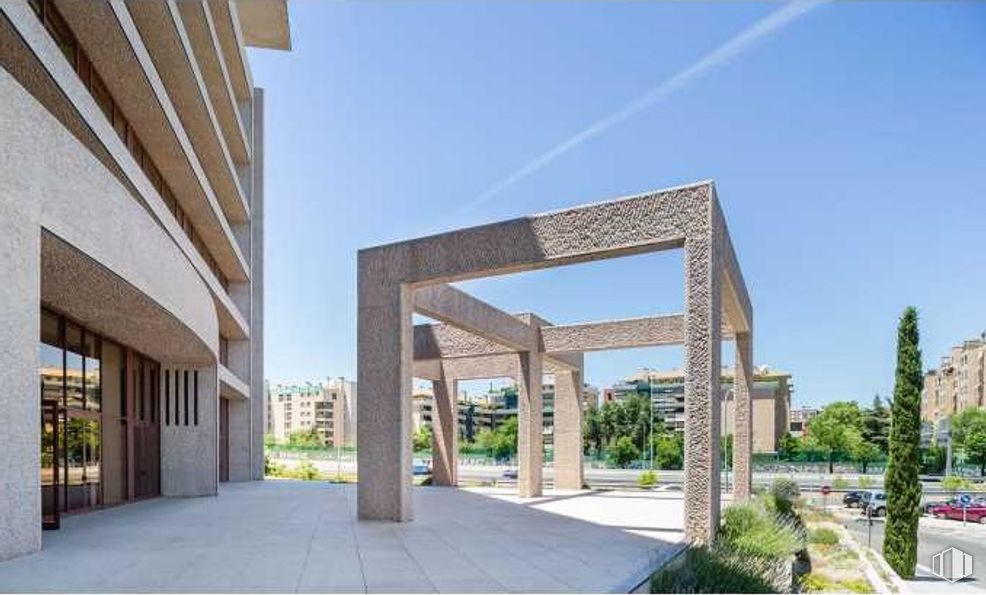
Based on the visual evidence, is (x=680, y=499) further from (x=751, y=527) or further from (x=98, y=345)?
(x=98, y=345)

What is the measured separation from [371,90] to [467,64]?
2345 millimetres

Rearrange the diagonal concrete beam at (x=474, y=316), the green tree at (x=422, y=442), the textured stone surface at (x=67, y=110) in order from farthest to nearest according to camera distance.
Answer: the green tree at (x=422, y=442) < the diagonal concrete beam at (x=474, y=316) < the textured stone surface at (x=67, y=110)

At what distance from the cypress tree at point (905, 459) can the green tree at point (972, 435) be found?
49.2 m

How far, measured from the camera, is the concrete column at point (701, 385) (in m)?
11.6

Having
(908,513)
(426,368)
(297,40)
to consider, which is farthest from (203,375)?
(908,513)

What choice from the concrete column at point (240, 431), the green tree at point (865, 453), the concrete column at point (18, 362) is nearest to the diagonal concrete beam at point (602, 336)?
the concrete column at point (240, 431)

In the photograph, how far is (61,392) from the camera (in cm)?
1502

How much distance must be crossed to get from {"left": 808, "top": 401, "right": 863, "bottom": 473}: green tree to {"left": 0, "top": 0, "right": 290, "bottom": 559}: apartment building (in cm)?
5155

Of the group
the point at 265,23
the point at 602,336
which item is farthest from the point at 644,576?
the point at 265,23

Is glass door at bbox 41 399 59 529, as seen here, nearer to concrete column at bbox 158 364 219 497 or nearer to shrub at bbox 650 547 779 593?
concrete column at bbox 158 364 219 497

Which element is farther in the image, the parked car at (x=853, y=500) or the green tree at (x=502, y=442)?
the green tree at (x=502, y=442)

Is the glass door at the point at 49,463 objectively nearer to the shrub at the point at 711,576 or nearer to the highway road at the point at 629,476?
the shrub at the point at 711,576

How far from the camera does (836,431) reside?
211 ft

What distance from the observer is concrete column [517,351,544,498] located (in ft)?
69.7
